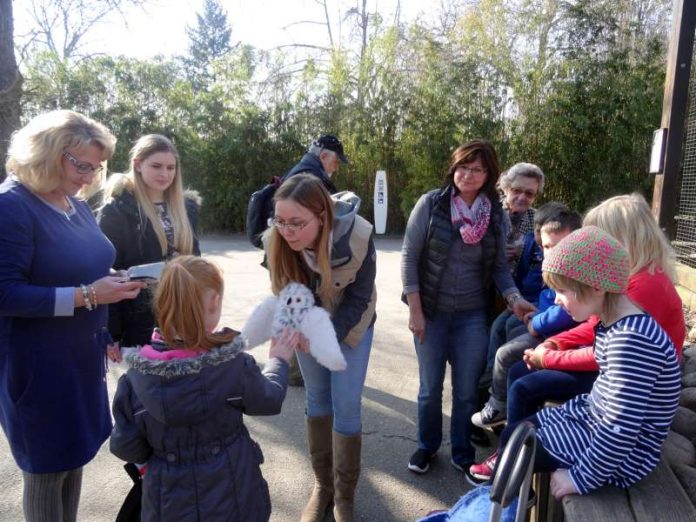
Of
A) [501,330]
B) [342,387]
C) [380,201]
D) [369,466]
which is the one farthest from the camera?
[380,201]

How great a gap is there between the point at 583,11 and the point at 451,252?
9.52 m

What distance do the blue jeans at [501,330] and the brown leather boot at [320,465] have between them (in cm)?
127

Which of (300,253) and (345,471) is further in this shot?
(345,471)

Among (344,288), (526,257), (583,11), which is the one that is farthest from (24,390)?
(583,11)

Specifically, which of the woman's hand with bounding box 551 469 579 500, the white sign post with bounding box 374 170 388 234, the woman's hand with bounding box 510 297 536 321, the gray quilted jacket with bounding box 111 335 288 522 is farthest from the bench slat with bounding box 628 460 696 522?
the white sign post with bounding box 374 170 388 234

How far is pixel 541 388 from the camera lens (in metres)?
2.13

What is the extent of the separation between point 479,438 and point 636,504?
1.50 meters

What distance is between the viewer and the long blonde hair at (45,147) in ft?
5.36

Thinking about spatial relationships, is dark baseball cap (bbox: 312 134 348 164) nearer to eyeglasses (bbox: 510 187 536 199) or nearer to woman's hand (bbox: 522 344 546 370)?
eyeglasses (bbox: 510 187 536 199)

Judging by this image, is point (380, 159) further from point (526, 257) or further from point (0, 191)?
point (0, 191)

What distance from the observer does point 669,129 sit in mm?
4570

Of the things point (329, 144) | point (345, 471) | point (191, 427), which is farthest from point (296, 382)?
point (191, 427)

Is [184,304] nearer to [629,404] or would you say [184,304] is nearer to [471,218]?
[629,404]

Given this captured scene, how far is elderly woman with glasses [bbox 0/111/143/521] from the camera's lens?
1.59m
